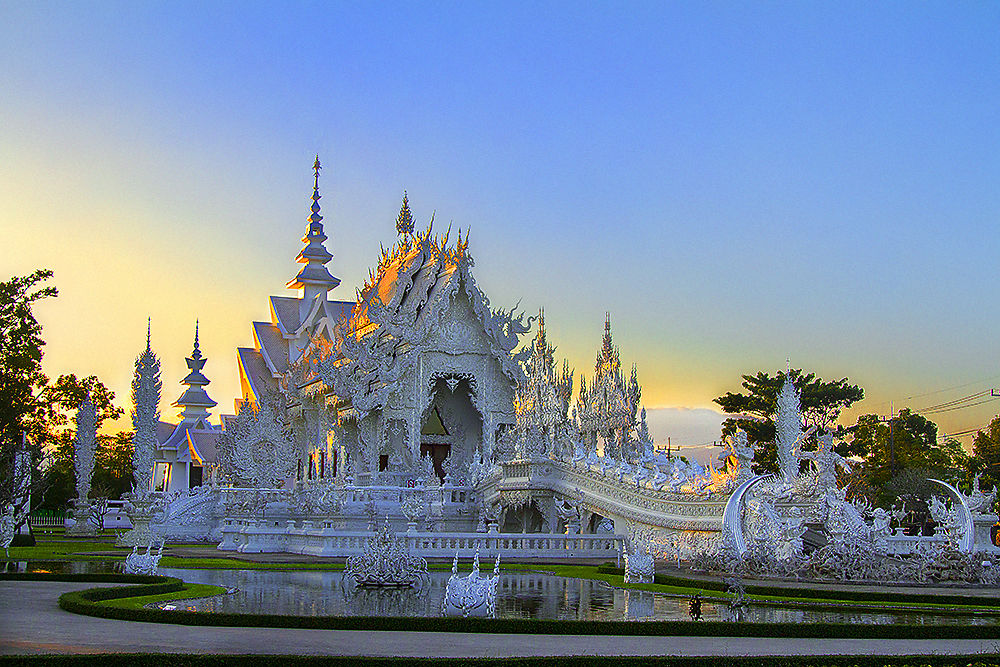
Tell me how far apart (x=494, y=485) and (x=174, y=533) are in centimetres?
914

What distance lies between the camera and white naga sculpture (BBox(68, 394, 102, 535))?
1677 inches

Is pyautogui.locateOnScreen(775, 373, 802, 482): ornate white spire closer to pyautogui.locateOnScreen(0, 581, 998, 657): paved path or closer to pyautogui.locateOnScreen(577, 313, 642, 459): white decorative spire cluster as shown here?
pyautogui.locateOnScreen(0, 581, 998, 657): paved path

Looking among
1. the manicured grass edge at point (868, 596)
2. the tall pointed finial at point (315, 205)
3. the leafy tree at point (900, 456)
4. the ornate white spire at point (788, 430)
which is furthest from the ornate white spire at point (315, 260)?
the manicured grass edge at point (868, 596)

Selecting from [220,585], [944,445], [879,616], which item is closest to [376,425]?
[220,585]

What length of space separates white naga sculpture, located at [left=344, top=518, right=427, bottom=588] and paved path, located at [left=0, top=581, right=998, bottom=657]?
4665mm

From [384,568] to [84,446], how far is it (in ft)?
101

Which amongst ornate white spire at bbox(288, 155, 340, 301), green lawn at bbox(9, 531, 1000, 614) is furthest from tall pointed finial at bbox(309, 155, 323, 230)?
green lawn at bbox(9, 531, 1000, 614)

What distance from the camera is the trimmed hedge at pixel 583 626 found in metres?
12.1

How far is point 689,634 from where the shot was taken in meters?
12.1

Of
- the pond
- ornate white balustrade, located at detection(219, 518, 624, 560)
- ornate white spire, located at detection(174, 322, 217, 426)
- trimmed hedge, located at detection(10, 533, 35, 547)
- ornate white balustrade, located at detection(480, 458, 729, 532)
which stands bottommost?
trimmed hedge, located at detection(10, 533, 35, 547)

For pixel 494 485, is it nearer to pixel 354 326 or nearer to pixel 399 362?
pixel 399 362

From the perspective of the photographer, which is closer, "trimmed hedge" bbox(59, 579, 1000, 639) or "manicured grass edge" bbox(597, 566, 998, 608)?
"trimmed hedge" bbox(59, 579, 1000, 639)

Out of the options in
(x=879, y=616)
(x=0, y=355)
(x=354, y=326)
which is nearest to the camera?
(x=879, y=616)

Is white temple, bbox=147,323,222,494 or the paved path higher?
white temple, bbox=147,323,222,494
